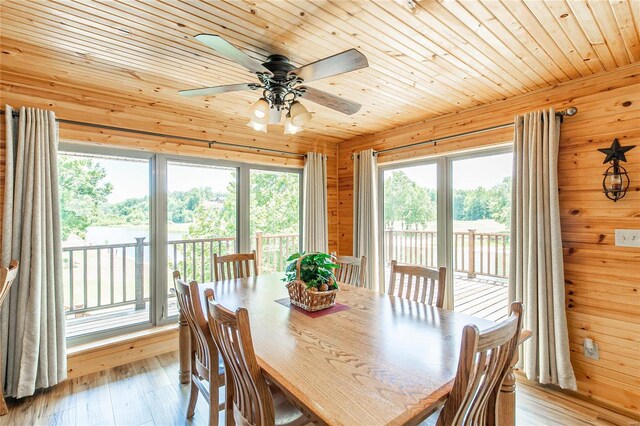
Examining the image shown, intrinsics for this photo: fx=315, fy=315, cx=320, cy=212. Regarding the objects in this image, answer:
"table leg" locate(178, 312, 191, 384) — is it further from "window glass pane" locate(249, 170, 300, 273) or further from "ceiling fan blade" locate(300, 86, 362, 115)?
"ceiling fan blade" locate(300, 86, 362, 115)

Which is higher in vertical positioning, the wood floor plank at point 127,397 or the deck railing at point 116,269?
the deck railing at point 116,269

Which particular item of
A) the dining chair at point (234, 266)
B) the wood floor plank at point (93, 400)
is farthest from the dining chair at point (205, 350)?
the dining chair at point (234, 266)

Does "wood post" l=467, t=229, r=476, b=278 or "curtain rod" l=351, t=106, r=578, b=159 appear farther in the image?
"wood post" l=467, t=229, r=476, b=278

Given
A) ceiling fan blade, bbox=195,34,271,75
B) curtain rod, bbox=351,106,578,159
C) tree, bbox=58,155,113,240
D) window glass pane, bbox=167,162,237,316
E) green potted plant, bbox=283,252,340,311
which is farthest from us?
window glass pane, bbox=167,162,237,316

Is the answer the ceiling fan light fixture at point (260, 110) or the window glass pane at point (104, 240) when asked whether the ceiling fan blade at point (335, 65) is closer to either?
the ceiling fan light fixture at point (260, 110)

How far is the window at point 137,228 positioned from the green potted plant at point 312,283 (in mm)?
1891

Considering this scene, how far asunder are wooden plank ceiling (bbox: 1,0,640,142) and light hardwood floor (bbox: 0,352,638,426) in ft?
7.97

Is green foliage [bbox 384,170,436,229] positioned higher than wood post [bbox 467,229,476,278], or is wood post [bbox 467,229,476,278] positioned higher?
green foliage [bbox 384,170,436,229]

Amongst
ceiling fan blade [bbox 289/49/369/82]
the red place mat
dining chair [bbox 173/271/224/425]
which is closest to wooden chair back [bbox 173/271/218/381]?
dining chair [bbox 173/271/224/425]

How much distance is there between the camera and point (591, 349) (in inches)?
91.7

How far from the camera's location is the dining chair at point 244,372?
1167 mm

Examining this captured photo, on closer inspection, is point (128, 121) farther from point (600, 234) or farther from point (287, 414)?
point (600, 234)

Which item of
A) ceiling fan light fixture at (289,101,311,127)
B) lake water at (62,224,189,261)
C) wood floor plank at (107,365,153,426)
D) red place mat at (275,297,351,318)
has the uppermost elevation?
ceiling fan light fixture at (289,101,311,127)

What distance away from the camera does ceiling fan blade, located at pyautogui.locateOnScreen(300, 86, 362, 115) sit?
192cm
